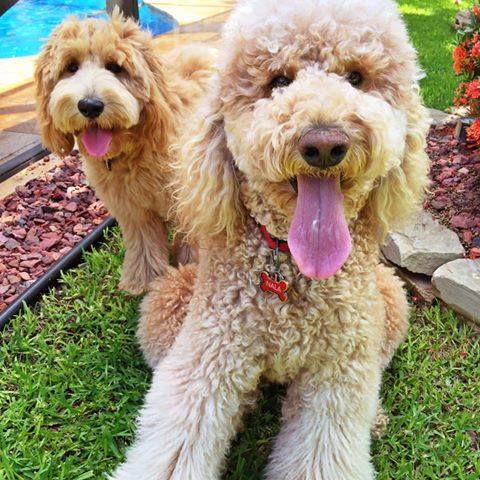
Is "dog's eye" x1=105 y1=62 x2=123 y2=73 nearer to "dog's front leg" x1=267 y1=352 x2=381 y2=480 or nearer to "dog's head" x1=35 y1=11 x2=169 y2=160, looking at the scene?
"dog's head" x1=35 y1=11 x2=169 y2=160

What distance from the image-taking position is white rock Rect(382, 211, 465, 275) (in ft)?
9.30

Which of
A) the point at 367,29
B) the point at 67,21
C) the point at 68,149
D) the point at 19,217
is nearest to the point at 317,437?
the point at 367,29

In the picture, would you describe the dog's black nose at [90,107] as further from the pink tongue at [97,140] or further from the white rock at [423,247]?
the white rock at [423,247]

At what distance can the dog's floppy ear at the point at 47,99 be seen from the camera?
8.51 feet

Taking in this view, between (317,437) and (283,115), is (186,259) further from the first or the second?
(283,115)

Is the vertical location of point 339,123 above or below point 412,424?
above

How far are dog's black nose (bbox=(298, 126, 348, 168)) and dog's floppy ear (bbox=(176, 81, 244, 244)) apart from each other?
0.39 m

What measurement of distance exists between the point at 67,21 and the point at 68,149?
593 millimetres

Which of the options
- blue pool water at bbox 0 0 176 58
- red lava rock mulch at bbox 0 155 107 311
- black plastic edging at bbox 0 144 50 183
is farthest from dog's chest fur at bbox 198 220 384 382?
blue pool water at bbox 0 0 176 58

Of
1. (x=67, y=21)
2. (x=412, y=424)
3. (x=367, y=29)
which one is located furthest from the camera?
(x=67, y=21)

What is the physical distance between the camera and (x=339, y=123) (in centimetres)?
140

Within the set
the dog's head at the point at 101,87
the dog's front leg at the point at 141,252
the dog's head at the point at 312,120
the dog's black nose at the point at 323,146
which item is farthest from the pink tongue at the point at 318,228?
the dog's front leg at the point at 141,252

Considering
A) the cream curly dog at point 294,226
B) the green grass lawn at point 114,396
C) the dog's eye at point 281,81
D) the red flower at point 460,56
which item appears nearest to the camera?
the cream curly dog at point 294,226

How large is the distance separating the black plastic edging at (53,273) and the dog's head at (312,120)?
4.97 feet
